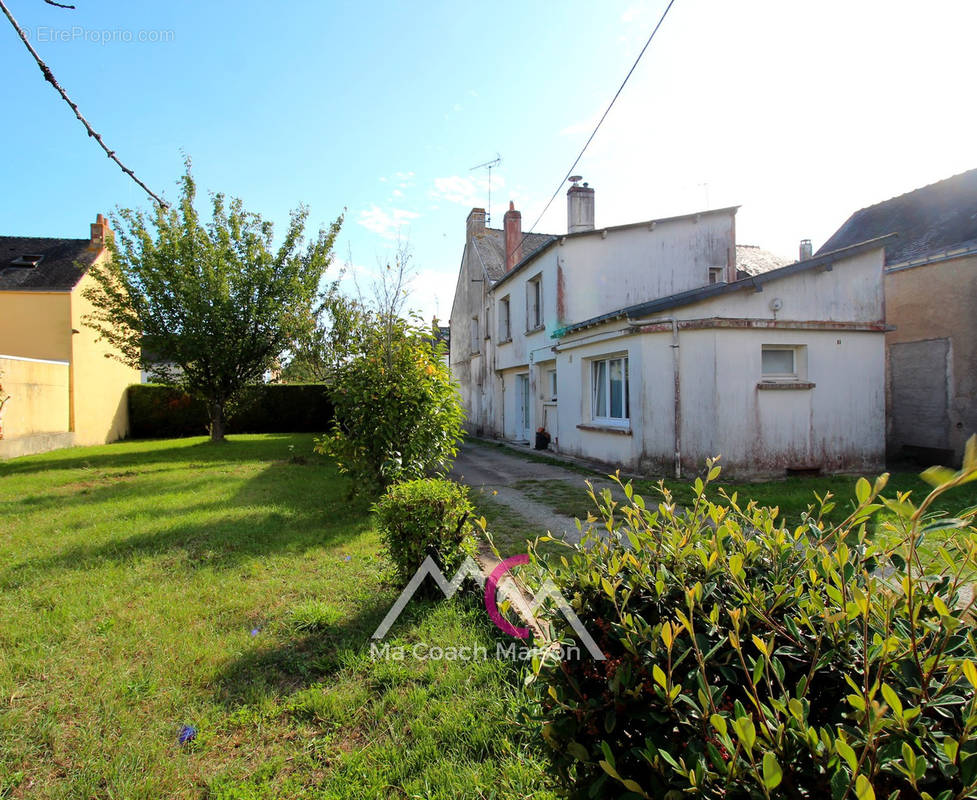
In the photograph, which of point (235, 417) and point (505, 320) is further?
point (235, 417)

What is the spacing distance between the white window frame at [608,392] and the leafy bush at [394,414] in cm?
442

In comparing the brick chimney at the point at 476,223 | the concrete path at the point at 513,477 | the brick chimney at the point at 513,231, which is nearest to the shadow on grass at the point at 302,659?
the concrete path at the point at 513,477

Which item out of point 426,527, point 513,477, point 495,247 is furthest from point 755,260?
point 426,527

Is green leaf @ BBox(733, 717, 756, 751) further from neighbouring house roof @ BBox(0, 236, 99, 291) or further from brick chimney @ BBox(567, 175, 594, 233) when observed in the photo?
neighbouring house roof @ BBox(0, 236, 99, 291)

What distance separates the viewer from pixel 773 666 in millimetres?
1137

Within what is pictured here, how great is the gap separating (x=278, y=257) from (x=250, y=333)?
2.47 metres

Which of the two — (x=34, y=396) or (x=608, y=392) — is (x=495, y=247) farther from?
(x=34, y=396)

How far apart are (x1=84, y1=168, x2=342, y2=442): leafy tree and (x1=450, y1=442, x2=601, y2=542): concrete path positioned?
7054mm

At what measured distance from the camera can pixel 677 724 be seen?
123cm

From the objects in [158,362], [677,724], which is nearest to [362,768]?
[677,724]

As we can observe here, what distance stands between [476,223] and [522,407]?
8.55 m

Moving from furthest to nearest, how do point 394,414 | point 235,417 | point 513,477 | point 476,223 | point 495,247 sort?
point 476,223, point 235,417, point 495,247, point 513,477, point 394,414

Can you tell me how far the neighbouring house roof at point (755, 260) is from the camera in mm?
15498

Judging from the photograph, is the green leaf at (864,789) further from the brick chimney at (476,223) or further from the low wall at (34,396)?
the brick chimney at (476,223)
